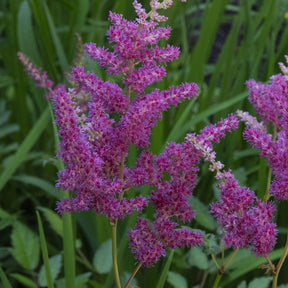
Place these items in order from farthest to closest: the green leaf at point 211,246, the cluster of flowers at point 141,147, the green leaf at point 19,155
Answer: the green leaf at point 19,155 < the green leaf at point 211,246 < the cluster of flowers at point 141,147

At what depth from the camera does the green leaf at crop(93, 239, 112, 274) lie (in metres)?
1.07

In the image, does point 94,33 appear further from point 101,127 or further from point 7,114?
point 101,127

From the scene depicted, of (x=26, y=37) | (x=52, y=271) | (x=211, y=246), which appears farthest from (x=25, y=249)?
(x=26, y=37)

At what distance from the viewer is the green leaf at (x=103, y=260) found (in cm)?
107

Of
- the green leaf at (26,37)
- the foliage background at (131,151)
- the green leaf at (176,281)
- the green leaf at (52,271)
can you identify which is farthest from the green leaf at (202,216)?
the green leaf at (26,37)

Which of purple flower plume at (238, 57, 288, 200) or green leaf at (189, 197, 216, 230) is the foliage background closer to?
green leaf at (189, 197, 216, 230)

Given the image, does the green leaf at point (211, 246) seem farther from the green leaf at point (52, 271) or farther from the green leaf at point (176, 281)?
the green leaf at point (52, 271)

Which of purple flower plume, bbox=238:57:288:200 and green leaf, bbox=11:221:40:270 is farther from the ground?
purple flower plume, bbox=238:57:288:200

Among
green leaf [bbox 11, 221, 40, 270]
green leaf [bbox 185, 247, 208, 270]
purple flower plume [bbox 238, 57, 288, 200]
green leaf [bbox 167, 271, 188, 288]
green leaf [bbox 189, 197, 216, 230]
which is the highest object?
purple flower plume [bbox 238, 57, 288, 200]

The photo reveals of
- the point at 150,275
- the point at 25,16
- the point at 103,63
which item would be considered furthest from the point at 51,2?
the point at 103,63

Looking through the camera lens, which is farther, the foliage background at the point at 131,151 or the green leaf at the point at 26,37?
the green leaf at the point at 26,37

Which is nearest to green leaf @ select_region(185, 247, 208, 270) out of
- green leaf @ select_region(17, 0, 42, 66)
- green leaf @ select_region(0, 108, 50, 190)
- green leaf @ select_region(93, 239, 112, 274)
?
green leaf @ select_region(93, 239, 112, 274)

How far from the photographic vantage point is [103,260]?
3.58 ft

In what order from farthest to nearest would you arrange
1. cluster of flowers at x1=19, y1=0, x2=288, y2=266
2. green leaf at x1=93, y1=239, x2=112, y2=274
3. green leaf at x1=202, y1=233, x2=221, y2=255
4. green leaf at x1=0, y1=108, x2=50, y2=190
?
green leaf at x1=0, y1=108, x2=50, y2=190, green leaf at x1=93, y1=239, x2=112, y2=274, green leaf at x1=202, y1=233, x2=221, y2=255, cluster of flowers at x1=19, y1=0, x2=288, y2=266
